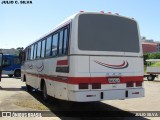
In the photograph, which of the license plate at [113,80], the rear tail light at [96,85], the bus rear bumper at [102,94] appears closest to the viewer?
the bus rear bumper at [102,94]

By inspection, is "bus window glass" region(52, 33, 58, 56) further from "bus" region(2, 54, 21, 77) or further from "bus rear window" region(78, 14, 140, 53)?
"bus" region(2, 54, 21, 77)

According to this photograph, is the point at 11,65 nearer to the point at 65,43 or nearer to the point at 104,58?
the point at 65,43

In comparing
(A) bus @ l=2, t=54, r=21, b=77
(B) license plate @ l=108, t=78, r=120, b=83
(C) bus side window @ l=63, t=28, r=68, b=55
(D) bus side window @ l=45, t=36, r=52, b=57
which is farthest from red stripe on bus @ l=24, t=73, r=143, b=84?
(A) bus @ l=2, t=54, r=21, b=77

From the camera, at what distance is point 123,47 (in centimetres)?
1031

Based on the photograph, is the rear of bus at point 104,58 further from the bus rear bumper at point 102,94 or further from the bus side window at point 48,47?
the bus side window at point 48,47

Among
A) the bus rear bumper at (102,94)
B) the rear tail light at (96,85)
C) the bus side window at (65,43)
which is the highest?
the bus side window at (65,43)

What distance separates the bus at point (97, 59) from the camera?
9.29m

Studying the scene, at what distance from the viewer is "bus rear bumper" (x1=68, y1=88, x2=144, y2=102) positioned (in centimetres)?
909

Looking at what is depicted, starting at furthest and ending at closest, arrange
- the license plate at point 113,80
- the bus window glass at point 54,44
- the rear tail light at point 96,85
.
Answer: the bus window glass at point 54,44 < the license plate at point 113,80 < the rear tail light at point 96,85

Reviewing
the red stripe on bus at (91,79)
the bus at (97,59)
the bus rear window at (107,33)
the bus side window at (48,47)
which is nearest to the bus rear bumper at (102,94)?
the bus at (97,59)

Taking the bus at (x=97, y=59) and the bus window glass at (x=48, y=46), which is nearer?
the bus at (x=97, y=59)

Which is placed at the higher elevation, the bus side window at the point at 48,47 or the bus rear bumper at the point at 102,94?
the bus side window at the point at 48,47

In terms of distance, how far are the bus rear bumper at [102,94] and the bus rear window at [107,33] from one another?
1.37 meters

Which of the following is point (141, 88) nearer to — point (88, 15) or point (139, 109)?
point (139, 109)
